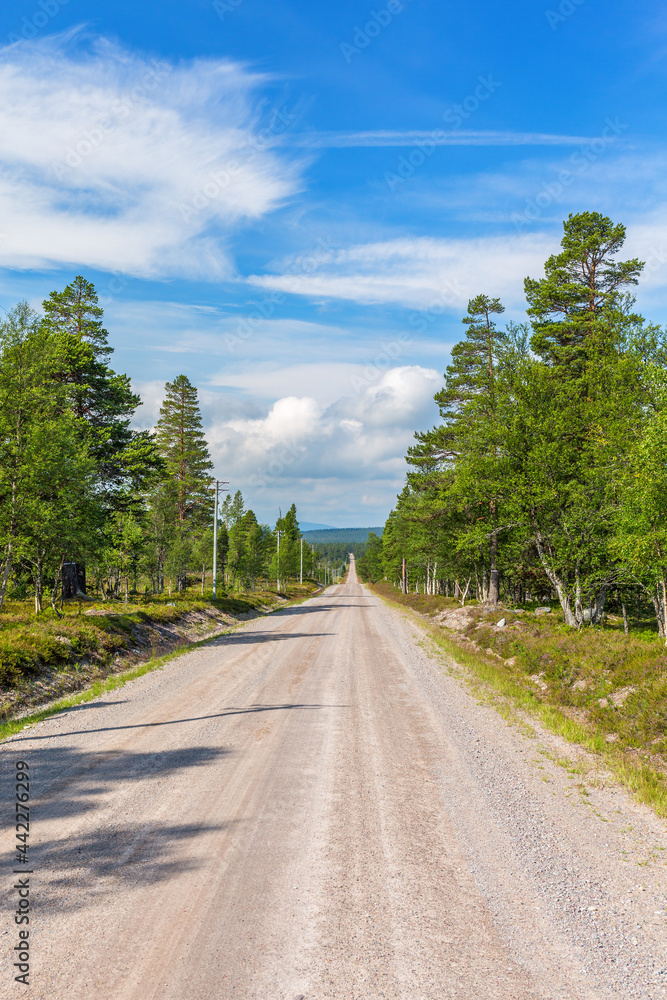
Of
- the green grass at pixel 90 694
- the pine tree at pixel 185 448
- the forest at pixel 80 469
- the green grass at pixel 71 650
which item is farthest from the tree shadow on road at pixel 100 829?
the pine tree at pixel 185 448

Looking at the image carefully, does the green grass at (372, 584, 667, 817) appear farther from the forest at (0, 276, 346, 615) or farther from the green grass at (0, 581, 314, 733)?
the forest at (0, 276, 346, 615)

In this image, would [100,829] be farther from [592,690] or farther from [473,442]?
[473,442]

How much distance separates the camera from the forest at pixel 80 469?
613 inches

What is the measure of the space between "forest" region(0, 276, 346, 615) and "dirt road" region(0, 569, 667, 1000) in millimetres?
8824

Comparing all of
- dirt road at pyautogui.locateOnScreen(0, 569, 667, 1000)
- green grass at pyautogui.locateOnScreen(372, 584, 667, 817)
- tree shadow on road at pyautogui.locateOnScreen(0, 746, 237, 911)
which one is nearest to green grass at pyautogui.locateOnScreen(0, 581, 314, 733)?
dirt road at pyautogui.locateOnScreen(0, 569, 667, 1000)

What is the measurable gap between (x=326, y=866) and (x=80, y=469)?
1577 cm

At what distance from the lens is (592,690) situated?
34.3ft

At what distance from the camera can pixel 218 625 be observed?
26531 millimetres

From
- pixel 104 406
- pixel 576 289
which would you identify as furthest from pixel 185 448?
pixel 576 289

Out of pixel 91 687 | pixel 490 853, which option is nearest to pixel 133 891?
pixel 490 853

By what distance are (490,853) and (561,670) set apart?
26.1 ft

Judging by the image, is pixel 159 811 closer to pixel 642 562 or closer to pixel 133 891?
pixel 133 891

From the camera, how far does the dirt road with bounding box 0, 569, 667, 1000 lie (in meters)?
3.52

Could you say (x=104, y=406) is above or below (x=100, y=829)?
above
